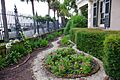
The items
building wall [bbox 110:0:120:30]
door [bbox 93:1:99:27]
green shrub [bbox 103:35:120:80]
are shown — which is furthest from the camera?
door [bbox 93:1:99:27]

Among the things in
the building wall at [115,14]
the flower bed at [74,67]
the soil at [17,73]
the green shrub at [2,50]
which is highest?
the building wall at [115,14]

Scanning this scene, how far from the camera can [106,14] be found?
916cm

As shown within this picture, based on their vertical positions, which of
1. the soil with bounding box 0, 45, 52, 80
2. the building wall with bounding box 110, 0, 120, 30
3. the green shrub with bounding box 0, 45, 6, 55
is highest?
the building wall with bounding box 110, 0, 120, 30

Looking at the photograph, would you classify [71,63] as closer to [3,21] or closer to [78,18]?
[3,21]

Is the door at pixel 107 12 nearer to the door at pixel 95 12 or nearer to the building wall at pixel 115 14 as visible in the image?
the building wall at pixel 115 14

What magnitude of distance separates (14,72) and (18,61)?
1114 mm

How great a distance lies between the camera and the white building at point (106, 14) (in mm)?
8008

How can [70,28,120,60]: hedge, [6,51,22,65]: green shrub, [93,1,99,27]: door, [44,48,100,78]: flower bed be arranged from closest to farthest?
1. [44,48,100,78]: flower bed
2. [70,28,120,60]: hedge
3. [6,51,22,65]: green shrub
4. [93,1,99,27]: door

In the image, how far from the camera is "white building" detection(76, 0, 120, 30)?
315 inches

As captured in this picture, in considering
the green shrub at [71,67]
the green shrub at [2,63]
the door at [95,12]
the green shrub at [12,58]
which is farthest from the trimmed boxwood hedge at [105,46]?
the green shrub at [2,63]

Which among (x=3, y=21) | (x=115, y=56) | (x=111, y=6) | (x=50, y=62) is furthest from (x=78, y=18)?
(x=115, y=56)

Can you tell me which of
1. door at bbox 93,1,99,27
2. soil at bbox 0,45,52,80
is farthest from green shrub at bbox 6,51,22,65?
door at bbox 93,1,99,27

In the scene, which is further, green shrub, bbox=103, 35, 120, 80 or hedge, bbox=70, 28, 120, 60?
hedge, bbox=70, 28, 120, 60

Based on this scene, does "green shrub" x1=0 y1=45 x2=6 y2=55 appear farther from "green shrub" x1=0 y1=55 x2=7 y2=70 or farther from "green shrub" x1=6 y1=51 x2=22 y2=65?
"green shrub" x1=0 y1=55 x2=7 y2=70
